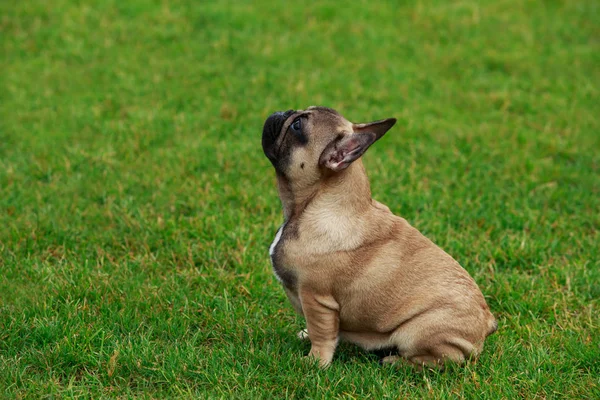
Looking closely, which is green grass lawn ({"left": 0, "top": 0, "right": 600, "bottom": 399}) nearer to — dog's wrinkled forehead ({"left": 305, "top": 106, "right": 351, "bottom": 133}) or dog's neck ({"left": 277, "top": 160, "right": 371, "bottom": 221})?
dog's neck ({"left": 277, "top": 160, "right": 371, "bottom": 221})

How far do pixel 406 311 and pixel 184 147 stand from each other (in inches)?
158

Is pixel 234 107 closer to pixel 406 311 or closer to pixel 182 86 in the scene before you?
pixel 182 86

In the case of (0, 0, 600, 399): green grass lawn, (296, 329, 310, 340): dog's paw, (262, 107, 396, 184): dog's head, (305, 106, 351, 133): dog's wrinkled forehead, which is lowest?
(296, 329, 310, 340): dog's paw

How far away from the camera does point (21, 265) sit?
5.73 meters

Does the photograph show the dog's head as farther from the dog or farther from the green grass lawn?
the green grass lawn

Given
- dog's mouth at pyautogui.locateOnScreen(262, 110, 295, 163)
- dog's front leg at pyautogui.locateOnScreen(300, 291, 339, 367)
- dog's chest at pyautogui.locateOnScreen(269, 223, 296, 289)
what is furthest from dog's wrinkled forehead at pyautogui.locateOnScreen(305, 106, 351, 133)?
dog's front leg at pyautogui.locateOnScreen(300, 291, 339, 367)

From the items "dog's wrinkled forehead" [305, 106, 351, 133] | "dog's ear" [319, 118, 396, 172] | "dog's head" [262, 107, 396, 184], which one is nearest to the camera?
"dog's ear" [319, 118, 396, 172]

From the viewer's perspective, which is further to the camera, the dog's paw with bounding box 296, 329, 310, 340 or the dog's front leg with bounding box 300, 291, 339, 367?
the dog's paw with bounding box 296, 329, 310, 340

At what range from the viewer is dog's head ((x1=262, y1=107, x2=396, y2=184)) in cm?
455

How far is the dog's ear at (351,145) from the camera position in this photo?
170 inches

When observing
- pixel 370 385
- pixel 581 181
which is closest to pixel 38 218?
pixel 370 385

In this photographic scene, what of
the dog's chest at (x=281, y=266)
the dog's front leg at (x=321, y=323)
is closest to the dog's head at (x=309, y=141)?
the dog's chest at (x=281, y=266)

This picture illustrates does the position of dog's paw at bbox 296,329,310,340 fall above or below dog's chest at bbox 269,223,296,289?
below

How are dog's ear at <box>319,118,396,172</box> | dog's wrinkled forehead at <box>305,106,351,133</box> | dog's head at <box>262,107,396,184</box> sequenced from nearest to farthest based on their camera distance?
dog's ear at <box>319,118,396,172</box>, dog's head at <box>262,107,396,184</box>, dog's wrinkled forehead at <box>305,106,351,133</box>
